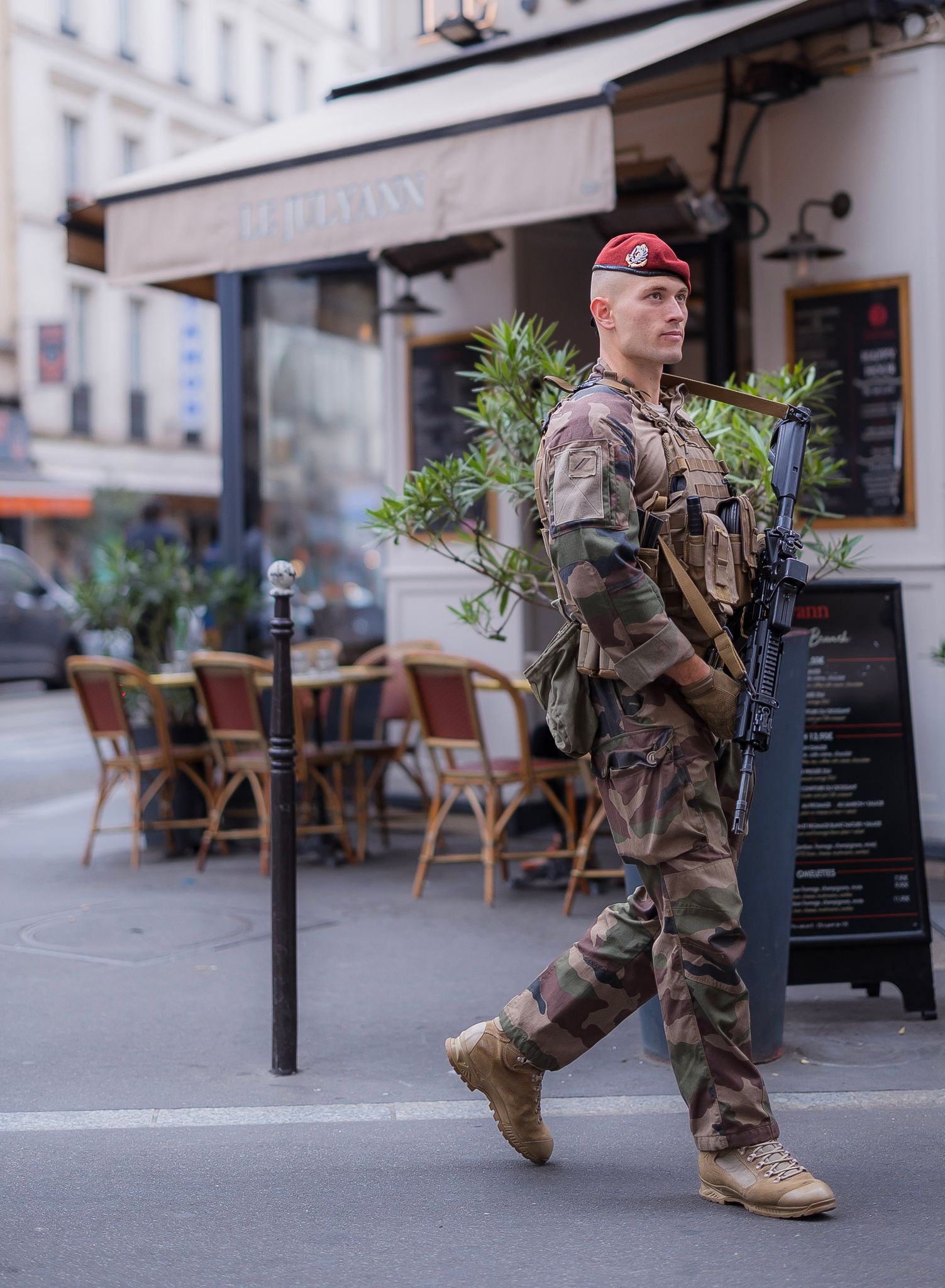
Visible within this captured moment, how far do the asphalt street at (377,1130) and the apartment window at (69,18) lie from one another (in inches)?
1148

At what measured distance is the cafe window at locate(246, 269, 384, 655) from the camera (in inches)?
383

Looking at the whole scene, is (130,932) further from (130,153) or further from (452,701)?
(130,153)

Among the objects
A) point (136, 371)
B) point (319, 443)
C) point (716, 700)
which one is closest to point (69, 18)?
point (136, 371)

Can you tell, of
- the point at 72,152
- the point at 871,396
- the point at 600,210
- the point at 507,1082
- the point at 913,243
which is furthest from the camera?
the point at 72,152

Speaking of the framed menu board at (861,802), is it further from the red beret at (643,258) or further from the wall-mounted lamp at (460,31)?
the wall-mounted lamp at (460,31)

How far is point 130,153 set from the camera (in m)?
34.1

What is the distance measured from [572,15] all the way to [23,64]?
991 inches

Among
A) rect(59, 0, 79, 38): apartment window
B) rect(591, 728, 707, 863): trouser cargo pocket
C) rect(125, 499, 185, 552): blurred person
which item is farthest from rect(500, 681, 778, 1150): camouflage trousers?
rect(59, 0, 79, 38): apartment window

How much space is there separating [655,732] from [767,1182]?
38.3 inches

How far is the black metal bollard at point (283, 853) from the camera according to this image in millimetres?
4426

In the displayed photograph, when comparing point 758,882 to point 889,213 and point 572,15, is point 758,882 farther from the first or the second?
point 572,15

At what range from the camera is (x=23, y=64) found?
3061cm

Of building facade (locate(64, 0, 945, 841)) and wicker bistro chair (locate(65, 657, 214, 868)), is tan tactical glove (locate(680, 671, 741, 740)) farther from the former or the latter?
wicker bistro chair (locate(65, 657, 214, 868))

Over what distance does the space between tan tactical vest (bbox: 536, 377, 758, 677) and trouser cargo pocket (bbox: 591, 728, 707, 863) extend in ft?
0.55
